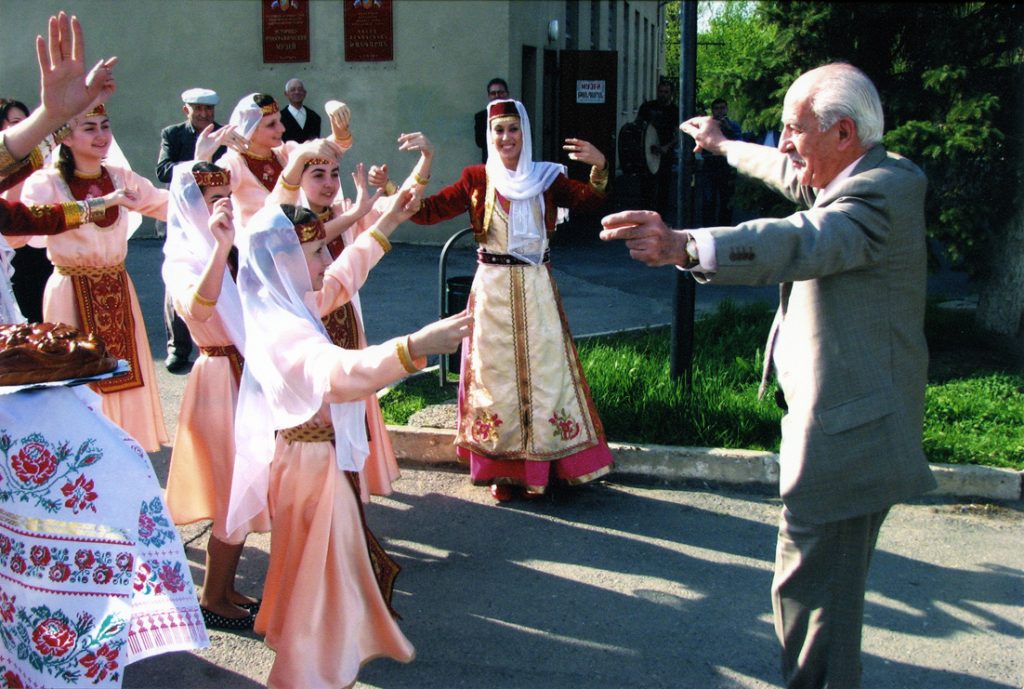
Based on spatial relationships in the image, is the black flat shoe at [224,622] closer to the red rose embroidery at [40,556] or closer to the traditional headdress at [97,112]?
the red rose embroidery at [40,556]

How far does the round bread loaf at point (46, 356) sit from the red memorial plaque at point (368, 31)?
11709 mm

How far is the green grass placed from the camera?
6188mm

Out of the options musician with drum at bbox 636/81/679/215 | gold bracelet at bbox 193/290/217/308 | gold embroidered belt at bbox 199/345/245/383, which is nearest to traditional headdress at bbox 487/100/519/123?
gold embroidered belt at bbox 199/345/245/383

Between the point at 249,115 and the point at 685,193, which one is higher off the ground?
the point at 249,115

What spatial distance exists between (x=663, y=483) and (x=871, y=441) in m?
2.95

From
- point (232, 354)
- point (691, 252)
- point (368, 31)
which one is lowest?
point (232, 354)

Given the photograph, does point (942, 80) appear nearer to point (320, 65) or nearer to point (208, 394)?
point (208, 394)

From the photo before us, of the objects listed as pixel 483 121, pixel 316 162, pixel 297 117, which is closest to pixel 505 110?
pixel 316 162

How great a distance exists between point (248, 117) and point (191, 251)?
1650 millimetres

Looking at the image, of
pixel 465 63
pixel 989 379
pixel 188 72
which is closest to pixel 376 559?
pixel 989 379

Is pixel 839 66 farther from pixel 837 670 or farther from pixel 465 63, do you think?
pixel 465 63

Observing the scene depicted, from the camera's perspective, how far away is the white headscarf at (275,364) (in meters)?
3.37

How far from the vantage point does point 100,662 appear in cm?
285

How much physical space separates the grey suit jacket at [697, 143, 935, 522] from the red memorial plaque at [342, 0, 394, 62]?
38.4ft
